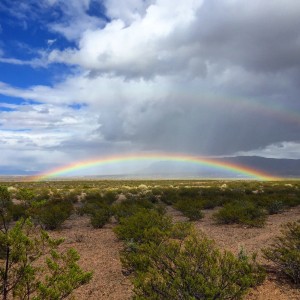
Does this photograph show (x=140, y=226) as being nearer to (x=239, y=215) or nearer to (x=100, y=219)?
(x=100, y=219)

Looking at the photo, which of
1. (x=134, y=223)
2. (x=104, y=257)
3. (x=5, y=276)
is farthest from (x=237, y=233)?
(x=5, y=276)

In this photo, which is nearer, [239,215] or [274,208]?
[239,215]

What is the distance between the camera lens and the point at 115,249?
13555 millimetres

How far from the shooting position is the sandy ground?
28.0 ft

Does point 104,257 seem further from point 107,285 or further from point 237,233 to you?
point 237,233

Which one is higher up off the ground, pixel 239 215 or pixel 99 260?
pixel 239 215

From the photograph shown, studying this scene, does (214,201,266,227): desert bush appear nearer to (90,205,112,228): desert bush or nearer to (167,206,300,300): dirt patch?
(167,206,300,300): dirt patch

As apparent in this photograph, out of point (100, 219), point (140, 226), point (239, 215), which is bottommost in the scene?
point (239, 215)

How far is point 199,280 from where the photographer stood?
A: 5816 mm

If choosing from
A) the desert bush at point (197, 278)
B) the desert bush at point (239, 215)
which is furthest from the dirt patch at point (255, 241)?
the desert bush at point (197, 278)

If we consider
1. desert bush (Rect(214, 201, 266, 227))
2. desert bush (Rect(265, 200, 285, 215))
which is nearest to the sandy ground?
desert bush (Rect(214, 201, 266, 227))

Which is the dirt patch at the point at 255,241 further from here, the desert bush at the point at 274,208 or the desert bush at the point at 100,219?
the desert bush at the point at 100,219

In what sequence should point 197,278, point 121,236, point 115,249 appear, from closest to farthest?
point 197,278 → point 115,249 → point 121,236

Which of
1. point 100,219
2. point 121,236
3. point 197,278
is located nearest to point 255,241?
point 121,236
